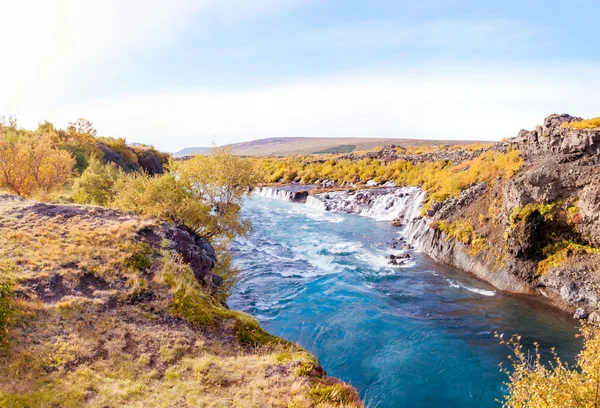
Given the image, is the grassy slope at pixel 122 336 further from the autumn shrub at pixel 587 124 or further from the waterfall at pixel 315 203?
the waterfall at pixel 315 203

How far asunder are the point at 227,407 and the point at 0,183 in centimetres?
2506

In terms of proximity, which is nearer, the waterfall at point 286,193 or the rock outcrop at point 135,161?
the rock outcrop at point 135,161

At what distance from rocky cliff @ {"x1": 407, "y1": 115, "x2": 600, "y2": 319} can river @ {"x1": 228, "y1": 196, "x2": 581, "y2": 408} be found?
1079 millimetres

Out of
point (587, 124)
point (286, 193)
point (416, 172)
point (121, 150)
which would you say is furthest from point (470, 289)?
point (121, 150)

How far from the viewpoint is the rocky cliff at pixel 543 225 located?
666 inches

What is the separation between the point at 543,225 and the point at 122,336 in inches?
811

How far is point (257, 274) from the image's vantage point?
77.6ft

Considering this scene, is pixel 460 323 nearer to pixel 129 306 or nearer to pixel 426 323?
pixel 426 323

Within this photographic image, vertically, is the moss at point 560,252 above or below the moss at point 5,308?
below

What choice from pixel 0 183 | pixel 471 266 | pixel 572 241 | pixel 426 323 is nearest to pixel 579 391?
pixel 426 323

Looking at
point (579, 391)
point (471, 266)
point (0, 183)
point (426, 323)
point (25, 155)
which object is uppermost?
point (25, 155)

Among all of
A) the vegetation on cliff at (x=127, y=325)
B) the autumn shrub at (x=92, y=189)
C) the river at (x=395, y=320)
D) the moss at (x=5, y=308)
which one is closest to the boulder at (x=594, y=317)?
the river at (x=395, y=320)

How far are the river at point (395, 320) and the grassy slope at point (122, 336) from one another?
4396 millimetres

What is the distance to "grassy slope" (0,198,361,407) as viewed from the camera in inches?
307
